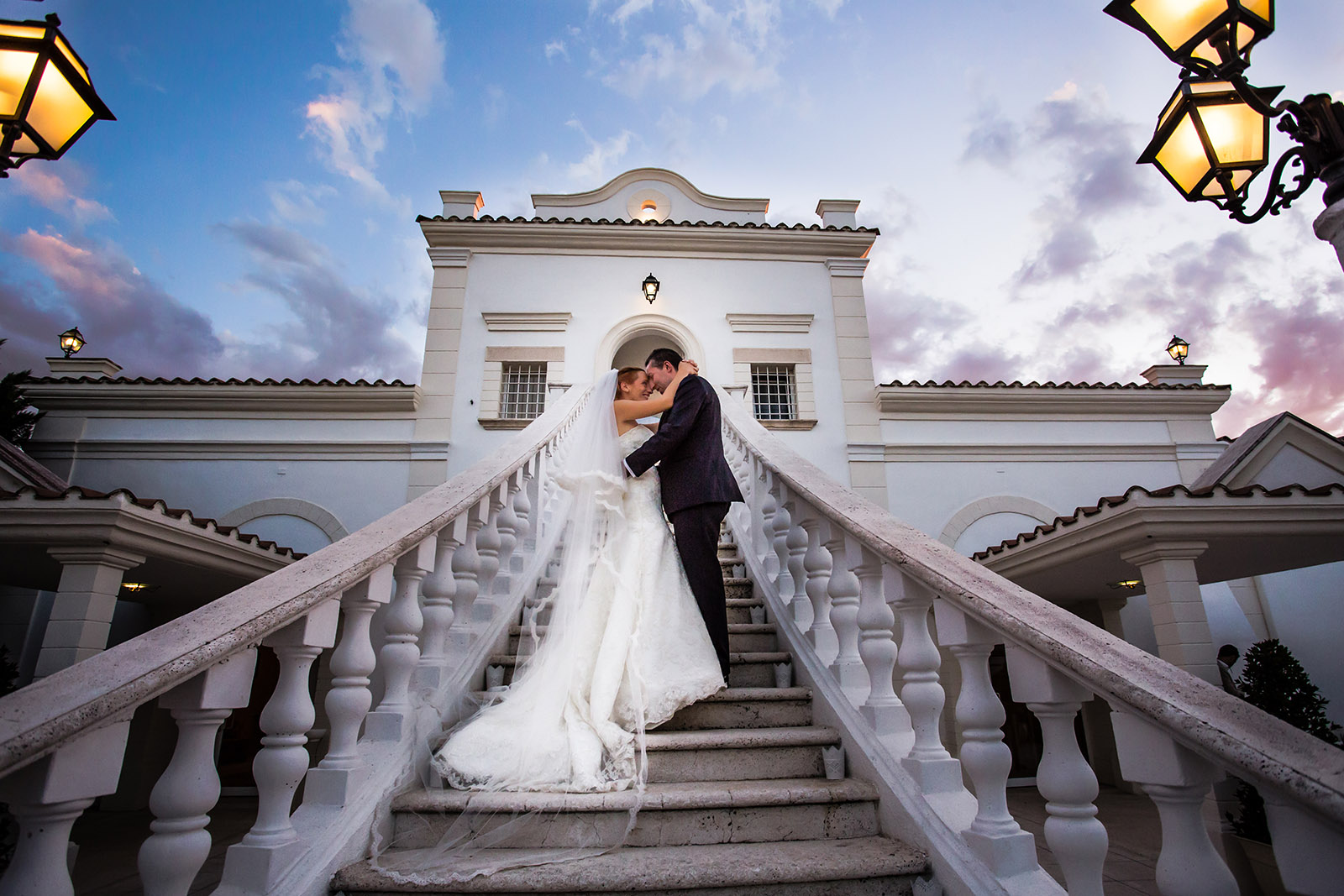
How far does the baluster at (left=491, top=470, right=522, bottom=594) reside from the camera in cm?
357

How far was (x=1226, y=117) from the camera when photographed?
10.3 ft

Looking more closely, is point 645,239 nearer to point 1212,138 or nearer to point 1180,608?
point 1212,138

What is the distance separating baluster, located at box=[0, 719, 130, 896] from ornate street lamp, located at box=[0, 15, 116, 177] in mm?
3906

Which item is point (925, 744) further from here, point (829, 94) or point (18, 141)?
point (829, 94)

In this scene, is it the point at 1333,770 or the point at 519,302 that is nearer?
the point at 1333,770

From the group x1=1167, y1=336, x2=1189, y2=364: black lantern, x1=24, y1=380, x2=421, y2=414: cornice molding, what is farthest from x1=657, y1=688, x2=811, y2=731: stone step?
x1=1167, y1=336, x2=1189, y2=364: black lantern

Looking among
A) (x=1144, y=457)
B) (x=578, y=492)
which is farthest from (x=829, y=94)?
(x=578, y=492)

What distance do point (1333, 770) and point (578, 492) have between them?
3.16 metres

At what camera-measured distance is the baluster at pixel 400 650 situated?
2.36m

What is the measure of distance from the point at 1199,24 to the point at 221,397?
11401mm

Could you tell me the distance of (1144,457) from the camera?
9.80 meters

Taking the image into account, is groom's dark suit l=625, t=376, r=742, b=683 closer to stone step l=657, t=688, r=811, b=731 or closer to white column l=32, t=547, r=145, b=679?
stone step l=657, t=688, r=811, b=731

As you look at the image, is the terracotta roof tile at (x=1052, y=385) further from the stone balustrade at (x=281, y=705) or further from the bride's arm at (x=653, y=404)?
the stone balustrade at (x=281, y=705)

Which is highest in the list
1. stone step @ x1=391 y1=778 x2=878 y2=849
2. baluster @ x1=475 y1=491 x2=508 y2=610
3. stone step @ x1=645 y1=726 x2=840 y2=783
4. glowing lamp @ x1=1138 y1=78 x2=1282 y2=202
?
glowing lamp @ x1=1138 y1=78 x2=1282 y2=202
